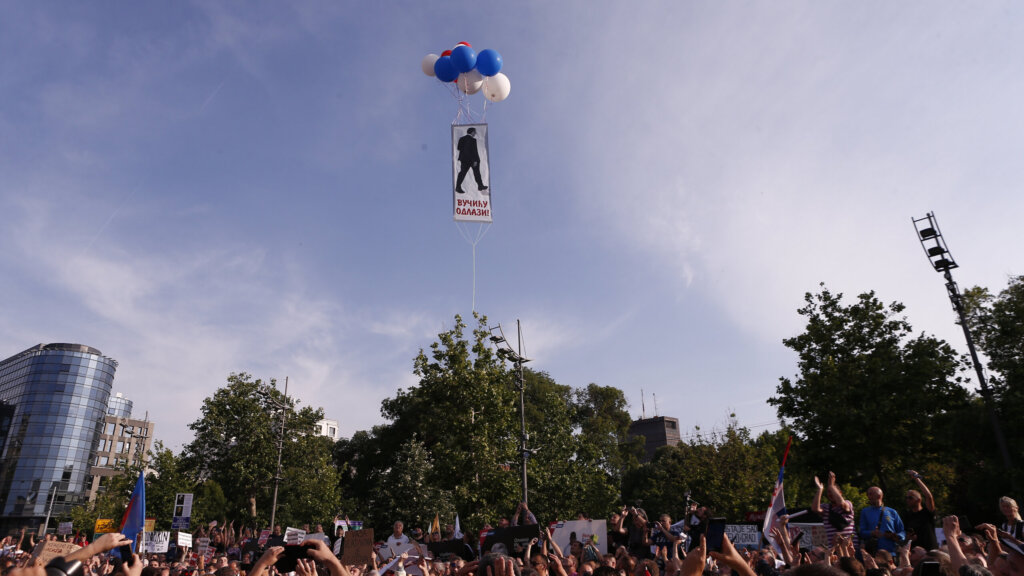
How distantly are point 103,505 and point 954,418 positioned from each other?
72.1 meters

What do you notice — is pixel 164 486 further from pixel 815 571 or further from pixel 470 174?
pixel 815 571

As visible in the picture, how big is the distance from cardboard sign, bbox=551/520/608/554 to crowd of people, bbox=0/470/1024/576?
9 centimetres

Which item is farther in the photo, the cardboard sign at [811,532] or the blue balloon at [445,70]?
the blue balloon at [445,70]

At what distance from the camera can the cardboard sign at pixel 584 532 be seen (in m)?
12.3

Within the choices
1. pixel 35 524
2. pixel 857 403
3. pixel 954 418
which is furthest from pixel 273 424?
pixel 35 524

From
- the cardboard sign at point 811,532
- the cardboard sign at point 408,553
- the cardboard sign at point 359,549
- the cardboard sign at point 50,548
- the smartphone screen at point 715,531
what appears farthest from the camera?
the cardboard sign at point 408,553

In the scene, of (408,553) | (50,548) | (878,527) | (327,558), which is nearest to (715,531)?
(878,527)

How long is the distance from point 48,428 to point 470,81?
153978 millimetres

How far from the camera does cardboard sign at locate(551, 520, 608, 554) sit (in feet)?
40.4

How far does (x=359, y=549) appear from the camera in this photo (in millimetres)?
9547

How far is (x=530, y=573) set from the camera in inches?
185

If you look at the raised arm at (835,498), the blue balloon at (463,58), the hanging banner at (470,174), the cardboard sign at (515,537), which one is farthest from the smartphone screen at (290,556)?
the blue balloon at (463,58)

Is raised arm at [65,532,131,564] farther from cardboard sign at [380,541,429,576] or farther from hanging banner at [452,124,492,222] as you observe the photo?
hanging banner at [452,124,492,222]

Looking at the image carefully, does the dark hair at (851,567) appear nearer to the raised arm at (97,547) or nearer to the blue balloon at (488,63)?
the raised arm at (97,547)
